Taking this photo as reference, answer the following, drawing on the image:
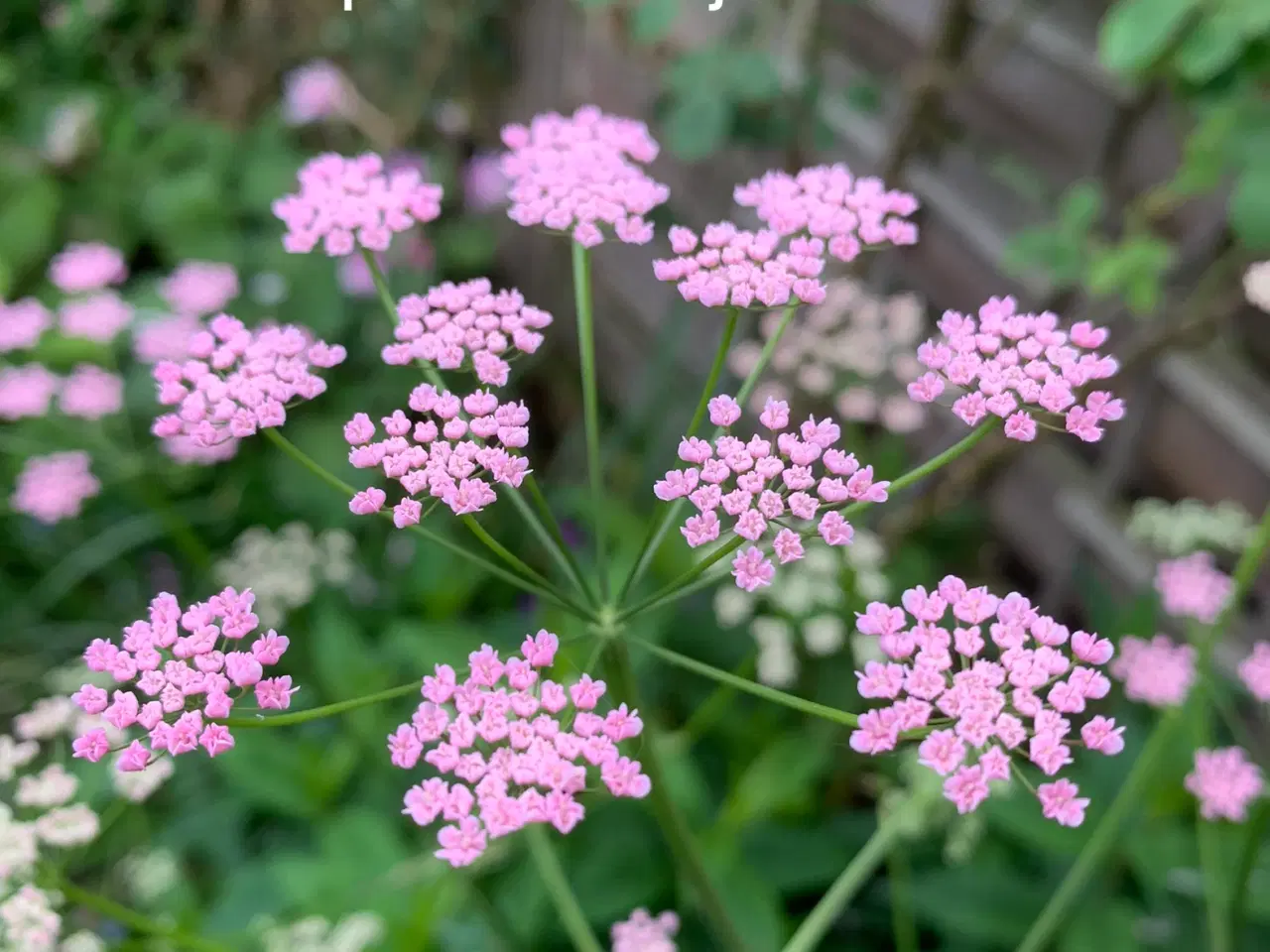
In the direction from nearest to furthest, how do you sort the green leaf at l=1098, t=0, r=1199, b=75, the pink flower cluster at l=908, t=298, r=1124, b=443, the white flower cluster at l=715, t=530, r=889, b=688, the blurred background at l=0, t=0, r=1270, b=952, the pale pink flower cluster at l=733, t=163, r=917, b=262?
the pink flower cluster at l=908, t=298, r=1124, b=443
the pale pink flower cluster at l=733, t=163, r=917, b=262
the green leaf at l=1098, t=0, r=1199, b=75
the blurred background at l=0, t=0, r=1270, b=952
the white flower cluster at l=715, t=530, r=889, b=688

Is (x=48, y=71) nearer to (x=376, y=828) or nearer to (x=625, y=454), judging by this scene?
(x=625, y=454)

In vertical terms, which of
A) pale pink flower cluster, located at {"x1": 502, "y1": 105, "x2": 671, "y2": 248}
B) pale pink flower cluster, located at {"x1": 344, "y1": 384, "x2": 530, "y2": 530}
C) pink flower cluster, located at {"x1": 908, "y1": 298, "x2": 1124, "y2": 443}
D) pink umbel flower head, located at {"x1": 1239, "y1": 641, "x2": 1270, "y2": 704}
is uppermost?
pink flower cluster, located at {"x1": 908, "y1": 298, "x2": 1124, "y2": 443}

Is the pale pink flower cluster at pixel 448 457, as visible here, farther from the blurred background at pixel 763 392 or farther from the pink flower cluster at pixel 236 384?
the blurred background at pixel 763 392

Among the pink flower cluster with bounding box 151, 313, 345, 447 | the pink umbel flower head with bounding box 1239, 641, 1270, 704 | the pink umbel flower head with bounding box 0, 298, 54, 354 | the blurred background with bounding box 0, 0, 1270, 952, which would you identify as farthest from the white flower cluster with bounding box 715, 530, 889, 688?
the pink umbel flower head with bounding box 0, 298, 54, 354

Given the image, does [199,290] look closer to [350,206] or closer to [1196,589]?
[350,206]

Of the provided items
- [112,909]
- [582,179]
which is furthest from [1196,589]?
[112,909]

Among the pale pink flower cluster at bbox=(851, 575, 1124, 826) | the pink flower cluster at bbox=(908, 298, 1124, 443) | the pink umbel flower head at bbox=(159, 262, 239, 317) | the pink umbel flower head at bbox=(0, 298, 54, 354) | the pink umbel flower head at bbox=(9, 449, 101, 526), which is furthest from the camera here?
the pink umbel flower head at bbox=(159, 262, 239, 317)

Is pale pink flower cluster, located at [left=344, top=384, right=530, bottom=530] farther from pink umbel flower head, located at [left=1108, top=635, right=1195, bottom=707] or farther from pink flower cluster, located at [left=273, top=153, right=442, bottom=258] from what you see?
pink umbel flower head, located at [left=1108, top=635, right=1195, bottom=707]
